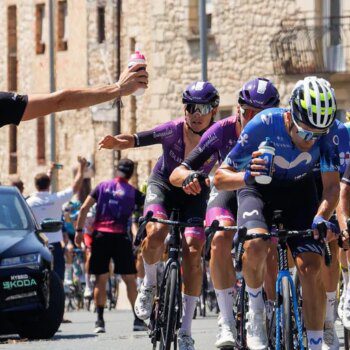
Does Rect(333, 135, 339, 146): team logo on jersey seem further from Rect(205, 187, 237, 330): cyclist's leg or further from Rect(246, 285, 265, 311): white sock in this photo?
Rect(205, 187, 237, 330): cyclist's leg

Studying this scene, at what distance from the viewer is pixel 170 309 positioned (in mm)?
13438

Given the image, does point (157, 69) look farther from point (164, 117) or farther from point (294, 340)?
point (294, 340)

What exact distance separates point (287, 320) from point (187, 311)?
236 cm

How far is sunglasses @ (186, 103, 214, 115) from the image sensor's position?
48.9ft

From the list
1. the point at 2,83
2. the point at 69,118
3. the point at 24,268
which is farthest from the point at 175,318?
the point at 2,83

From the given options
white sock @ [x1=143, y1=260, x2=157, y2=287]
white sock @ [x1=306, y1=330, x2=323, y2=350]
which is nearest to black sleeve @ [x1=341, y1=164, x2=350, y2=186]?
white sock @ [x1=143, y1=260, x2=157, y2=287]

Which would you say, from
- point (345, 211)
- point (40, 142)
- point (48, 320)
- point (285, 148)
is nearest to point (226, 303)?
point (285, 148)

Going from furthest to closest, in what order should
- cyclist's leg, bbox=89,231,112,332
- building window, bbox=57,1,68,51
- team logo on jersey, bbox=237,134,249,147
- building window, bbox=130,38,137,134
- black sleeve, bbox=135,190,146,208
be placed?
1. building window, bbox=57,1,68,51
2. building window, bbox=130,38,137,134
3. black sleeve, bbox=135,190,146,208
4. cyclist's leg, bbox=89,231,112,332
5. team logo on jersey, bbox=237,134,249,147

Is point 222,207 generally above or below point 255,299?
above

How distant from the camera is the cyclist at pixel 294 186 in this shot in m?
12.1

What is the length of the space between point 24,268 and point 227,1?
81.8ft

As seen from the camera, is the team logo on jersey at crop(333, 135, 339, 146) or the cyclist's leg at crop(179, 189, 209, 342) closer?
the team logo on jersey at crop(333, 135, 339, 146)

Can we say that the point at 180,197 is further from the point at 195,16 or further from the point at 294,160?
the point at 195,16

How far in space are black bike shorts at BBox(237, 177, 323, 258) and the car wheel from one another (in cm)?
648
